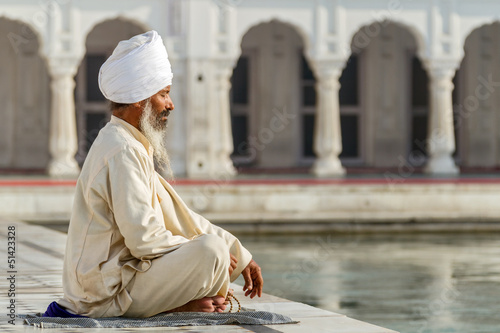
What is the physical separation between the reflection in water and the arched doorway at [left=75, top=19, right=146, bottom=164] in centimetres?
724

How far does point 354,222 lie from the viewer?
52.8 ft

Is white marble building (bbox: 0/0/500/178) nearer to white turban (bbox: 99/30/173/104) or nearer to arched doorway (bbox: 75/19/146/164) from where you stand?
arched doorway (bbox: 75/19/146/164)

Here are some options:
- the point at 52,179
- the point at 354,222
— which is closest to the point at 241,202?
the point at 354,222

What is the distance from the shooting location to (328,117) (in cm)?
2020

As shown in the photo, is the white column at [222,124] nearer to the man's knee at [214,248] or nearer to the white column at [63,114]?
the white column at [63,114]

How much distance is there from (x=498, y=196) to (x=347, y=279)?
616cm

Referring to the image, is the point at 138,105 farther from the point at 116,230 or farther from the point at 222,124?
the point at 222,124

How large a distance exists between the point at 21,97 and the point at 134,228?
1750 centimetres

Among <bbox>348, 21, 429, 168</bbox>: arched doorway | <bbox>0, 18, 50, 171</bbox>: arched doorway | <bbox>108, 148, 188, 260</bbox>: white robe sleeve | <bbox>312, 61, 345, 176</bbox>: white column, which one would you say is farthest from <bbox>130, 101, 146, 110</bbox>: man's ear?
<bbox>348, 21, 429, 168</bbox>: arched doorway

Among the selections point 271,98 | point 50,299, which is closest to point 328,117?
point 271,98

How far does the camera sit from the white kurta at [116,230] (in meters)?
4.68

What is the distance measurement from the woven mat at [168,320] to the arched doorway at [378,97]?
18.1 meters

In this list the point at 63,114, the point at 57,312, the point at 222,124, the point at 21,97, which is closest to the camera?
the point at 57,312

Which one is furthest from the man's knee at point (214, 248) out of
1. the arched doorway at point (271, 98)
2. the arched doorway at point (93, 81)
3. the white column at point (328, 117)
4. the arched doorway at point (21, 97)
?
the arched doorway at point (271, 98)
